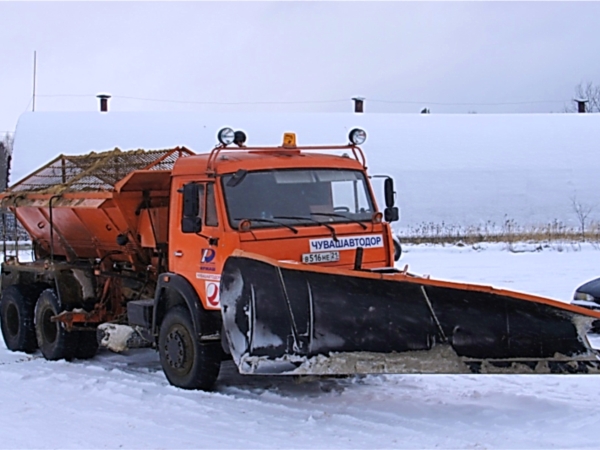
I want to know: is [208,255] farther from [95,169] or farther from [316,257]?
[95,169]

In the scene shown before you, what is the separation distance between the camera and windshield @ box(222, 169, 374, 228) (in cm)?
830

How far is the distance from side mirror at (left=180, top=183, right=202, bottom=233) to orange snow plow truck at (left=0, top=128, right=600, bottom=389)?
15 millimetres

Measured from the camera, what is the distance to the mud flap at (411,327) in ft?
23.5

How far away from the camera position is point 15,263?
1252 centimetres

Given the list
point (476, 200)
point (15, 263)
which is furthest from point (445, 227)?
point (15, 263)

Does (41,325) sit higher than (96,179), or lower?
lower

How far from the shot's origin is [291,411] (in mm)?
7547

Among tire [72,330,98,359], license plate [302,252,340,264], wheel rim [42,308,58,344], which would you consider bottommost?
tire [72,330,98,359]

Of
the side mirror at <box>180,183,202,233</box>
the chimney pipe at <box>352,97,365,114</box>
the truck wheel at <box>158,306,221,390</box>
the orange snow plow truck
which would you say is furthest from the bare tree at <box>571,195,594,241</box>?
the side mirror at <box>180,183,202,233</box>

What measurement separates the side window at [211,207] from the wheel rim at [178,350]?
3.72 ft

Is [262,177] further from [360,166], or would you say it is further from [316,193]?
[360,166]

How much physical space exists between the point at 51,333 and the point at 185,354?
337 cm

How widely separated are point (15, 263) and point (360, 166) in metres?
5.82

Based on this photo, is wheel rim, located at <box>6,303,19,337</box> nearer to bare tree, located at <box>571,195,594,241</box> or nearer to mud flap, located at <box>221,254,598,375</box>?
mud flap, located at <box>221,254,598,375</box>
